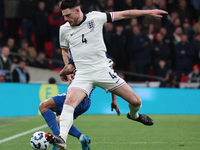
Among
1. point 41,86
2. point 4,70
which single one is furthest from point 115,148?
point 4,70

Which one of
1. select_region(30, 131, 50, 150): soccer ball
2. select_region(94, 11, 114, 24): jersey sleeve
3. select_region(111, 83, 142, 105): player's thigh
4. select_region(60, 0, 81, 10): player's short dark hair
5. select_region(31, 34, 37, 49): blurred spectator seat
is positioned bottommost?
select_region(31, 34, 37, 49): blurred spectator seat

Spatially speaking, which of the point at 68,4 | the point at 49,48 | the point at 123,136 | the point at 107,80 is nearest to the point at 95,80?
the point at 107,80

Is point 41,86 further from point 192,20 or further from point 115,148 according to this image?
point 192,20

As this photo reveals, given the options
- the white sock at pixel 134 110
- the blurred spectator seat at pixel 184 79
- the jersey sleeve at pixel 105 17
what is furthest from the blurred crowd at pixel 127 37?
the jersey sleeve at pixel 105 17

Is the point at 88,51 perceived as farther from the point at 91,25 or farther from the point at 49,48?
the point at 49,48

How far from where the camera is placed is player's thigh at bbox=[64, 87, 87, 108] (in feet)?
15.6

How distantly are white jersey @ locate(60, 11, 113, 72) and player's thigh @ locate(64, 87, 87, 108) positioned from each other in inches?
12.4

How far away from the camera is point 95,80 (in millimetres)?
4953

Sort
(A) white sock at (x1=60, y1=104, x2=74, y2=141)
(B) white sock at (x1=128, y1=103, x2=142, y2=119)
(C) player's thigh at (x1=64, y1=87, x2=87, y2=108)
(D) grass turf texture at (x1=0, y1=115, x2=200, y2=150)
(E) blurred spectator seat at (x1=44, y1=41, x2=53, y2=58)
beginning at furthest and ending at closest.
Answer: (E) blurred spectator seat at (x1=44, y1=41, x2=53, y2=58) < (D) grass turf texture at (x1=0, y1=115, x2=200, y2=150) < (B) white sock at (x1=128, y1=103, x2=142, y2=119) < (C) player's thigh at (x1=64, y1=87, x2=87, y2=108) < (A) white sock at (x1=60, y1=104, x2=74, y2=141)

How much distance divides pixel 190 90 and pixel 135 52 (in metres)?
2.54

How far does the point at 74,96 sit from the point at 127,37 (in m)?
9.19

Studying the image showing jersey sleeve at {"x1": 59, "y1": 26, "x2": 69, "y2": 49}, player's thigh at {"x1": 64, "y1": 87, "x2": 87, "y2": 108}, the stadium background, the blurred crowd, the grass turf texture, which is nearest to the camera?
player's thigh at {"x1": 64, "y1": 87, "x2": 87, "y2": 108}

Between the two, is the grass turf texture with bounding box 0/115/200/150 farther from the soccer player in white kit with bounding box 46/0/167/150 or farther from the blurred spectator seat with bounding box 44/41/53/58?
the blurred spectator seat with bounding box 44/41/53/58

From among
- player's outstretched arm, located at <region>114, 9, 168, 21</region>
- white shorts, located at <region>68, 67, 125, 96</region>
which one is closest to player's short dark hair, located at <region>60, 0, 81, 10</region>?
player's outstretched arm, located at <region>114, 9, 168, 21</region>
